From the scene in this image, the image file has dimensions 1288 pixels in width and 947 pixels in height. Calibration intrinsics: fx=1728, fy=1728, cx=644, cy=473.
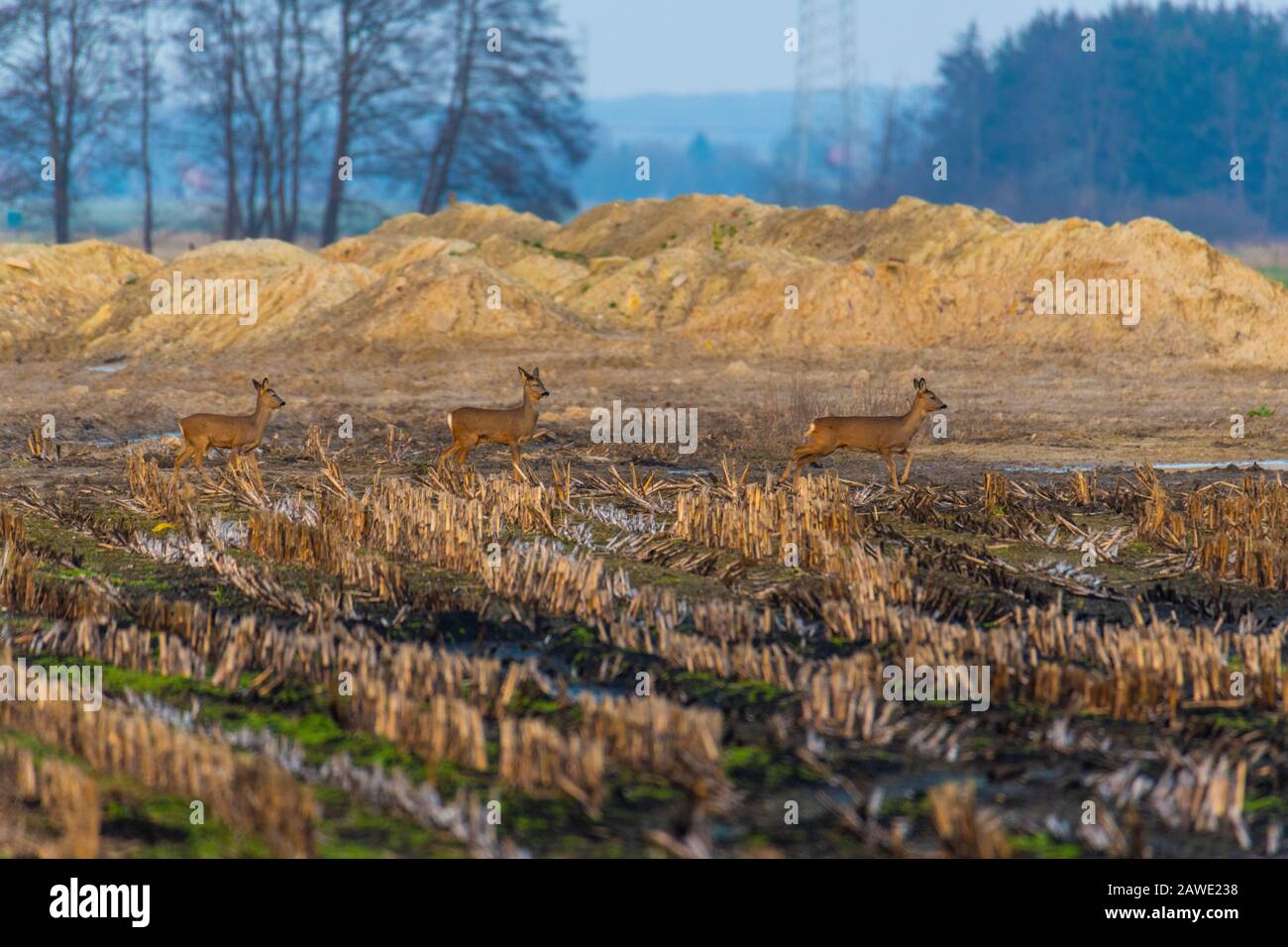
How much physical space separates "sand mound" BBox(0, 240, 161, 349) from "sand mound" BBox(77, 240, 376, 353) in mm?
1496

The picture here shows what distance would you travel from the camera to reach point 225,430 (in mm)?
16500

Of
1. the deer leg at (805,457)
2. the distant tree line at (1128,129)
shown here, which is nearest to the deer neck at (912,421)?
the deer leg at (805,457)

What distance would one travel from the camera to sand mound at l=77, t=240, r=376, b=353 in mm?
34406

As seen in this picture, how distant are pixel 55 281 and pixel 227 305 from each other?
6.84m

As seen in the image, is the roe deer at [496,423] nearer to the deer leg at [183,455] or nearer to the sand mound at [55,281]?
the deer leg at [183,455]

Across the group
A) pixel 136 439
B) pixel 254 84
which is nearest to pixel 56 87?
pixel 254 84

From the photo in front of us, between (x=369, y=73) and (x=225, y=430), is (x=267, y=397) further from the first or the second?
(x=369, y=73)

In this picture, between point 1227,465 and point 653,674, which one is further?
point 1227,465

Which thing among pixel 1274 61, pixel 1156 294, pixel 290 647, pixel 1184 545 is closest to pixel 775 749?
pixel 290 647

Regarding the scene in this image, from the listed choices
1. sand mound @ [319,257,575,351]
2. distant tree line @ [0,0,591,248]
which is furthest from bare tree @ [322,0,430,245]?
sand mound @ [319,257,575,351]

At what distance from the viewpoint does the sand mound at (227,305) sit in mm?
34406

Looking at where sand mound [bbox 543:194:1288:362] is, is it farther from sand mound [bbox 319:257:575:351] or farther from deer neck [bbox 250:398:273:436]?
deer neck [bbox 250:398:273:436]

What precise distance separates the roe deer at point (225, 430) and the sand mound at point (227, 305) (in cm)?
1702

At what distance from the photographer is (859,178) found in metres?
103
